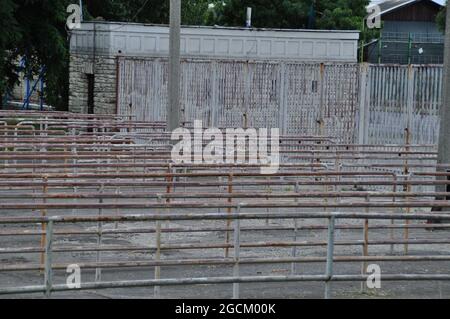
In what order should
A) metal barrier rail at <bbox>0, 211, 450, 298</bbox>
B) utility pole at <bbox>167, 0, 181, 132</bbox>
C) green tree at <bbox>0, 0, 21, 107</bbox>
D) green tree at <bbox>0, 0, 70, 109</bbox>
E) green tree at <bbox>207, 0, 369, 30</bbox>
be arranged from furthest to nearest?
green tree at <bbox>207, 0, 369, 30</bbox>
green tree at <bbox>0, 0, 70, 109</bbox>
green tree at <bbox>0, 0, 21, 107</bbox>
utility pole at <bbox>167, 0, 181, 132</bbox>
metal barrier rail at <bbox>0, 211, 450, 298</bbox>

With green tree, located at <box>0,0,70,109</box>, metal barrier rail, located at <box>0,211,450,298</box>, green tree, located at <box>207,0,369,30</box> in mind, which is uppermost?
green tree, located at <box>207,0,369,30</box>

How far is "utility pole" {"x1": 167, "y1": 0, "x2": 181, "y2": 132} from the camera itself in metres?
21.5

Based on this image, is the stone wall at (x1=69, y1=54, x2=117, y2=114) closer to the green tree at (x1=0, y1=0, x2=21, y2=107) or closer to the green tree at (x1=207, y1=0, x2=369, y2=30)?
the green tree at (x1=0, y1=0, x2=21, y2=107)

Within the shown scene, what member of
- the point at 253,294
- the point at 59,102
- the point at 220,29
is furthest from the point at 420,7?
the point at 253,294

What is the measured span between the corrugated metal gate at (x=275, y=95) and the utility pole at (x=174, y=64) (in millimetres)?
2895

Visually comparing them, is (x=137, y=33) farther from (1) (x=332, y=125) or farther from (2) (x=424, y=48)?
(2) (x=424, y=48)

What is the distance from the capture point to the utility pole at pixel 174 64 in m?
21.5

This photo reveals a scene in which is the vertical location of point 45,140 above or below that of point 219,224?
above

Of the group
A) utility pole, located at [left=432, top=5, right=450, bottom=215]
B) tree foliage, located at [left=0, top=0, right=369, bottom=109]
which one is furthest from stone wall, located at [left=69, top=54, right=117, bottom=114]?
utility pole, located at [left=432, top=5, right=450, bottom=215]

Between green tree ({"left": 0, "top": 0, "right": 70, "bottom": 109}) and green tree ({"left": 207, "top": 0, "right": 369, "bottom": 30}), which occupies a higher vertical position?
green tree ({"left": 207, "top": 0, "right": 369, "bottom": 30})

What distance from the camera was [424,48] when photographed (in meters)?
33.9

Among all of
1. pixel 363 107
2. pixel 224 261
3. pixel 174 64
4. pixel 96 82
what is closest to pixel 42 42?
pixel 96 82

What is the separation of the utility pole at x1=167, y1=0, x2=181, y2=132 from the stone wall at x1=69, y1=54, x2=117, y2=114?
6424 millimetres
